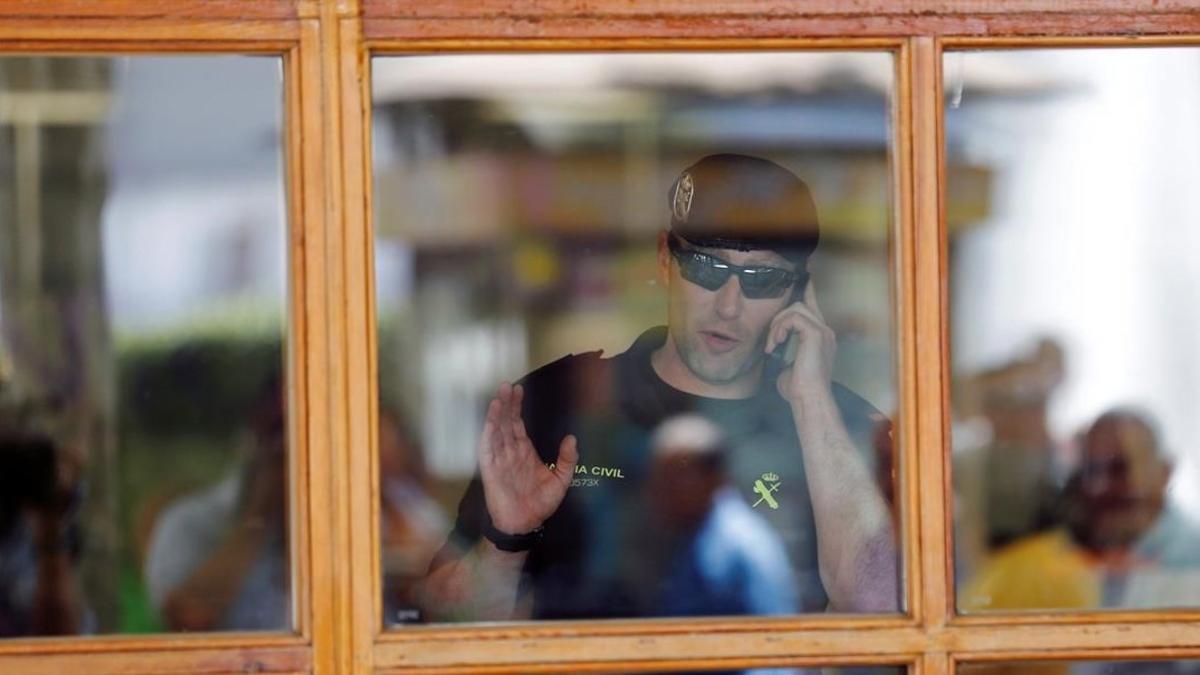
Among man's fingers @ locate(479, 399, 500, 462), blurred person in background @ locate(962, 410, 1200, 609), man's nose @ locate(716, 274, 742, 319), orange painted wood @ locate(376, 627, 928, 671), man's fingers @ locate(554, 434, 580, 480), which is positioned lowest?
orange painted wood @ locate(376, 627, 928, 671)

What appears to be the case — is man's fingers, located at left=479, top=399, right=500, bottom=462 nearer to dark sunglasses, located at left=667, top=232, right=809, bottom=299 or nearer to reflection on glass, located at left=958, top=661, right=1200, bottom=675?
dark sunglasses, located at left=667, top=232, right=809, bottom=299

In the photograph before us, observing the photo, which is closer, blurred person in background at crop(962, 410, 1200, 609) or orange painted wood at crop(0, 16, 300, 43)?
orange painted wood at crop(0, 16, 300, 43)

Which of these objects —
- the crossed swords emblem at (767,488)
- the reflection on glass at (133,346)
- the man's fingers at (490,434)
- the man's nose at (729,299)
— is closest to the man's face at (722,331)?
the man's nose at (729,299)

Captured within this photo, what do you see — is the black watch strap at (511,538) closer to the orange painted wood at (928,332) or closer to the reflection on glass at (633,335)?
the reflection on glass at (633,335)

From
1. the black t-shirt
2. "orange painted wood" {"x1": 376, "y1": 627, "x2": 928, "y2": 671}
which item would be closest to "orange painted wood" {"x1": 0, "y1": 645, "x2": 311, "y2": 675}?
"orange painted wood" {"x1": 376, "y1": 627, "x2": 928, "y2": 671}

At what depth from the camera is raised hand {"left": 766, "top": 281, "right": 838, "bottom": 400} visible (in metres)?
1.97

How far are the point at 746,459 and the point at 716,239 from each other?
26cm

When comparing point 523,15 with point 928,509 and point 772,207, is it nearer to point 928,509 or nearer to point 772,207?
point 772,207

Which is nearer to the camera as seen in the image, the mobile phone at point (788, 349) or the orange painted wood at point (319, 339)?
the orange painted wood at point (319, 339)

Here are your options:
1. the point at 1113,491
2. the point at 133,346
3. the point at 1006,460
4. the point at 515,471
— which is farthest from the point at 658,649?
the point at 133,346

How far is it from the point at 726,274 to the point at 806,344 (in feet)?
0.41

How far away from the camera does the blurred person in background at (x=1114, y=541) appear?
197cm

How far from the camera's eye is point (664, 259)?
6.46ft

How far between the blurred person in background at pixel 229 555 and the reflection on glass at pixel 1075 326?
2.55ft
